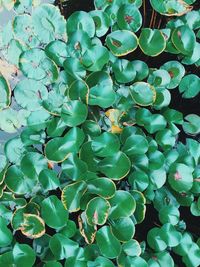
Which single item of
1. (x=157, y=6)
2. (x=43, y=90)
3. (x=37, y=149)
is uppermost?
(x=157, y=6)

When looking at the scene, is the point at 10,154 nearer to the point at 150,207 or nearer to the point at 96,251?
the point at 96,251

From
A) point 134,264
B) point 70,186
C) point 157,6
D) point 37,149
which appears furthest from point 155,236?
point 157,6

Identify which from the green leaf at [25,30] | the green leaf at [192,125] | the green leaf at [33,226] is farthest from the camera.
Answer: the green leaf at [192,125]

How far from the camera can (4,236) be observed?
114 centimetres

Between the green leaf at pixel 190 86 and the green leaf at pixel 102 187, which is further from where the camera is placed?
the green leaf at pixel 190 86

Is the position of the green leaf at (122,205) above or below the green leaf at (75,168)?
below

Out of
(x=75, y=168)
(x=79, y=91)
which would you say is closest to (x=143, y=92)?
(x=79, y=91)

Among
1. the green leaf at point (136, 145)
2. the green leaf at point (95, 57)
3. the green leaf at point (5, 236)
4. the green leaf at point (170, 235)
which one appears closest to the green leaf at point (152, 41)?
the green leaf at point (95, 57)

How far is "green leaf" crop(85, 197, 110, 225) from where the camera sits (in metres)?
1.12

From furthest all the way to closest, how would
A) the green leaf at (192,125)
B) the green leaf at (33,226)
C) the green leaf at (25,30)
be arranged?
1. the green leaf at (192,125)
2. the green leaf at (25,30)
3. the green leaf at (33,226)

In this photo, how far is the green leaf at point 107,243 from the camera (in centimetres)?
114

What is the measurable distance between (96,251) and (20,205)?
22 centimetres

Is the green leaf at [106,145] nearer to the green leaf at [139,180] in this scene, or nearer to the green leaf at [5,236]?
the green leaf at [139,180]

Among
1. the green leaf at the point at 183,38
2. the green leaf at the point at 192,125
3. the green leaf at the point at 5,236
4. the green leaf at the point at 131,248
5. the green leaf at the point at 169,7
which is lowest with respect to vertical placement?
the green leaf at the point at 131,248
